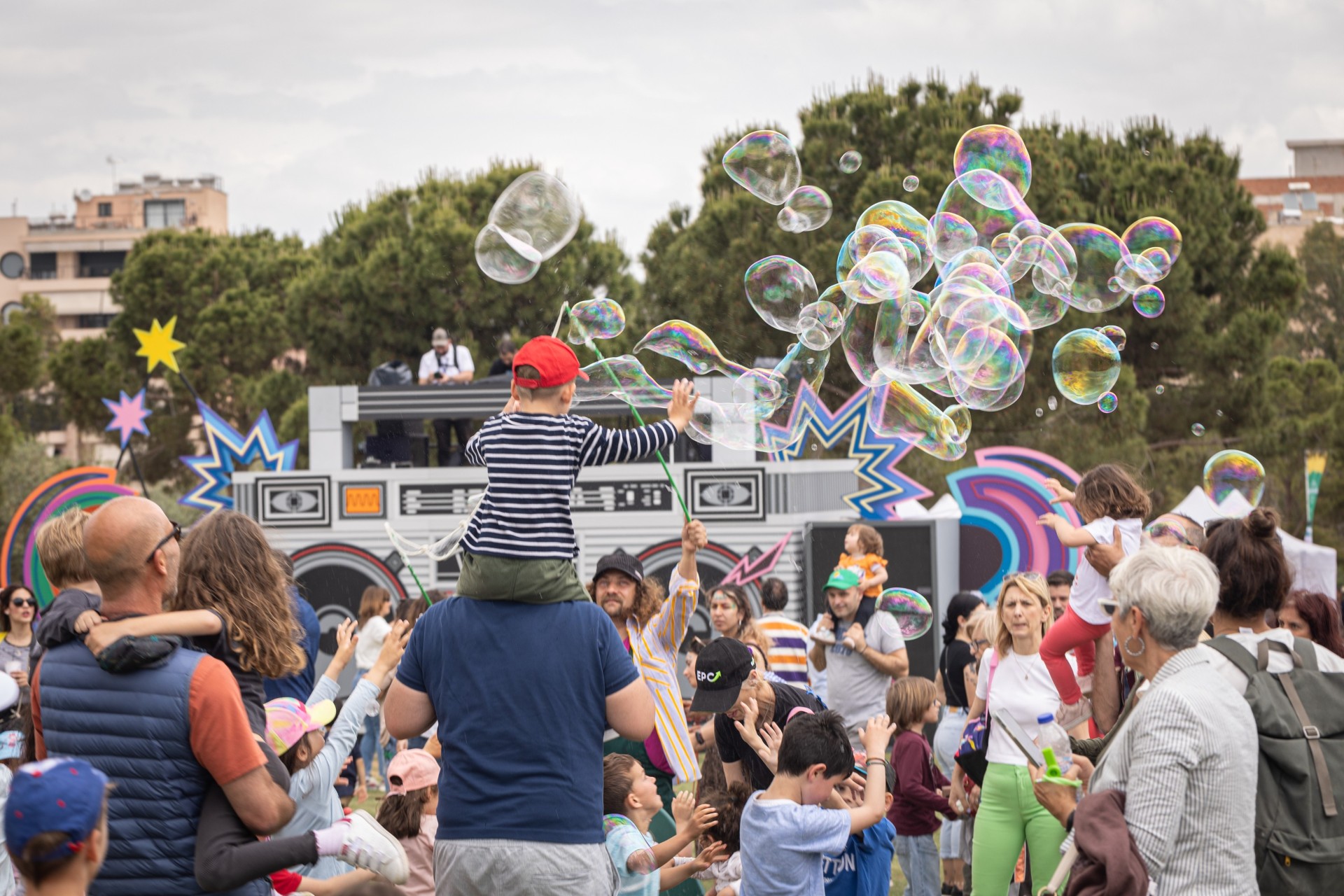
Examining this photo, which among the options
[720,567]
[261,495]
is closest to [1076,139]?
[720,567]

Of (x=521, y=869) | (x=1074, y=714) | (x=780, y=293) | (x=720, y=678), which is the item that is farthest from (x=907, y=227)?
(x=521, y=869)

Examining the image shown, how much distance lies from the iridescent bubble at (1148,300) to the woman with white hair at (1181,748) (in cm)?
434

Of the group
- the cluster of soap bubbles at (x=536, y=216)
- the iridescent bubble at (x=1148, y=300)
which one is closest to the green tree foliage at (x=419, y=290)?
the iridescent bubble at (x=1148, y=300)

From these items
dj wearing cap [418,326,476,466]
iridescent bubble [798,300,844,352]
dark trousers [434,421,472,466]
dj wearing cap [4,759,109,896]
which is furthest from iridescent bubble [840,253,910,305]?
dark trousers [434,421,472,466]

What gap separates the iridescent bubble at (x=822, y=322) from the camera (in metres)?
6.71

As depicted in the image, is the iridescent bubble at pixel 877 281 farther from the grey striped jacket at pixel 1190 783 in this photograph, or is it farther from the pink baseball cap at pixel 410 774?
the grey striped jacket at pixel 1190 783

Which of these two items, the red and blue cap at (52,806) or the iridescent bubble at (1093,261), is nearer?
the red and blue cap at (52,806)

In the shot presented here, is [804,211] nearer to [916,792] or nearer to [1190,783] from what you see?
[916,792]

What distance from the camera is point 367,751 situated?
437 inches

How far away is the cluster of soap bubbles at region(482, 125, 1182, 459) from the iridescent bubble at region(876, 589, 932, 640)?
Answer: 854 mm

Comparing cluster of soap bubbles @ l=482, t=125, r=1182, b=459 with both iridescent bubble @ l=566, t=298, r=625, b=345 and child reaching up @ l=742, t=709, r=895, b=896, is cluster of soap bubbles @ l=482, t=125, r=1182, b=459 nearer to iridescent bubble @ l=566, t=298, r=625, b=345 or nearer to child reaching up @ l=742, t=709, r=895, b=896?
iridescent bubble @ l=566, t=298, r=625, b=345

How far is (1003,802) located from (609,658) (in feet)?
7.54

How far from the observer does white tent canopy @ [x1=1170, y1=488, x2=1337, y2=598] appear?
11.6 metres

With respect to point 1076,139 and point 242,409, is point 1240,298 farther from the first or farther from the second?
point 242,409
